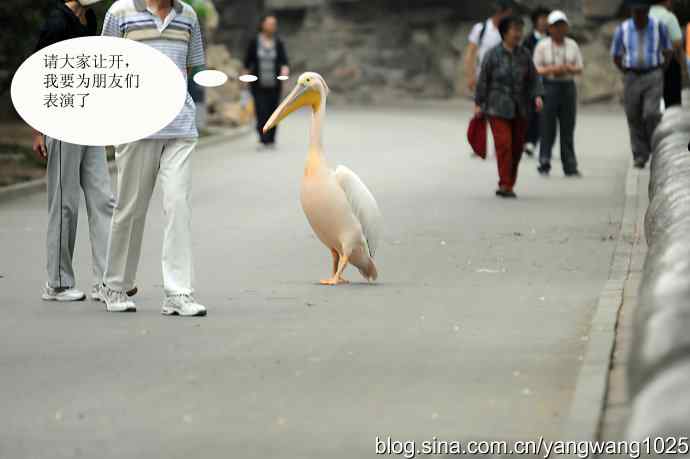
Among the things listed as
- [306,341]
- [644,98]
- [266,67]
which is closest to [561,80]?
[644,98]

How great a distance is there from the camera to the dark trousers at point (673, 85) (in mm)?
19734

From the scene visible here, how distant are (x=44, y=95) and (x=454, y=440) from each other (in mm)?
3970

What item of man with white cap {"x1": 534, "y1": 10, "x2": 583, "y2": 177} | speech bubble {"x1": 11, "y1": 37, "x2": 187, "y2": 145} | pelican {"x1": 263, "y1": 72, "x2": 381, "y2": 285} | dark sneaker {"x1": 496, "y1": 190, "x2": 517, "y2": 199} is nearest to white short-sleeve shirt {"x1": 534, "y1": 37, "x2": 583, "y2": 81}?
man with white cap {"x1": 534, "y1": 10, "x2": 583, "y2": 177}

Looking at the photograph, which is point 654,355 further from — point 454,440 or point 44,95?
point 44,95

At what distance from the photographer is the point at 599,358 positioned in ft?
26.1

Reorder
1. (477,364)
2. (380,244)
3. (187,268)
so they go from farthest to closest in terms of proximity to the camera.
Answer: (380,244), (187,268), (477,364)

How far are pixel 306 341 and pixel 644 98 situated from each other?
447 inches

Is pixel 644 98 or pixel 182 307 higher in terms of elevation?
pixel 182 307

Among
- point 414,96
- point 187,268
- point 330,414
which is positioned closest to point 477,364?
point 330,414

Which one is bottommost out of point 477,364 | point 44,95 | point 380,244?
point 380,244

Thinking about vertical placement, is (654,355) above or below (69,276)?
above

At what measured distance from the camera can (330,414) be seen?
6.97m

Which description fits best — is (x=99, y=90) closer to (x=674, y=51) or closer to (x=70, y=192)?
(x=70, y=192)

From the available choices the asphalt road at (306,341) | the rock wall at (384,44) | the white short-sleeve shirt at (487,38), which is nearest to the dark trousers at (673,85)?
the white short-sleeve shirt at (487,38)
